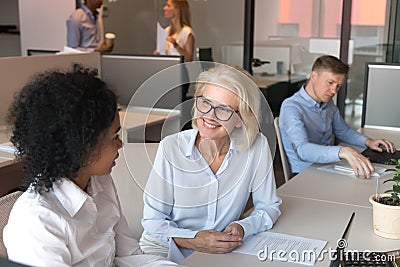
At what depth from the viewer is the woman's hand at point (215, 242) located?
142 centimetres

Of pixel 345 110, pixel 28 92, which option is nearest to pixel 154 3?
pixel 345 110

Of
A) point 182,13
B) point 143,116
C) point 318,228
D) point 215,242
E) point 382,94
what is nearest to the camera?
point 215,242

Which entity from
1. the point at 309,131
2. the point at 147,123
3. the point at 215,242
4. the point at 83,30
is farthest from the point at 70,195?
the point at 83,30

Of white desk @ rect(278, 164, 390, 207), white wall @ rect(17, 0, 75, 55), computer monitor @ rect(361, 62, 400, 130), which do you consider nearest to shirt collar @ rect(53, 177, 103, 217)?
white desk @ rect(278, 164, 390, 207)

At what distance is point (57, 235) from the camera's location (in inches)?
40.3

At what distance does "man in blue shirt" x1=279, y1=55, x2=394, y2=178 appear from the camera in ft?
7.86

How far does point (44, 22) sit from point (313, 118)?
158 inches

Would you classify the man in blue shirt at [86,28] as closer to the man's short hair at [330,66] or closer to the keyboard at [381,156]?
the man's short hair at [330,66]

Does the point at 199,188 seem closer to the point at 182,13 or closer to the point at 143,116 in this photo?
the point at 143,116

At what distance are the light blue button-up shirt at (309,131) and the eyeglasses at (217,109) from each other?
734 millimetres

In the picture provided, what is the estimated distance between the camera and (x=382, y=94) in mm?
3301

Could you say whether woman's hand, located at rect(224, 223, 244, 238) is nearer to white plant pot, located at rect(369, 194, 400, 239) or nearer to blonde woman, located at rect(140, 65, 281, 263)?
blonde woman, located at rect(140, 65, 281, 263)

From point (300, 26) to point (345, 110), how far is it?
94 centimetres

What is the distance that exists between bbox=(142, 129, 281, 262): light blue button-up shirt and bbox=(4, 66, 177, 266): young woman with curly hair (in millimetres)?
464
